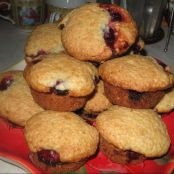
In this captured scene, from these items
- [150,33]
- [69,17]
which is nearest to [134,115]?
[69,17]

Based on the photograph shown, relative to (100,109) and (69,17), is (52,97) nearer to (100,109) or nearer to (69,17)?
(100,109)

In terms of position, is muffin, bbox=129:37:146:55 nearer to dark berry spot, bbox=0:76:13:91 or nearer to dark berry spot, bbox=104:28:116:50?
dark berry spot, bbox=104:28:116:50

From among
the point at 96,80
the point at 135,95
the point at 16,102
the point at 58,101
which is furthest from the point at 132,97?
the point at 16,102

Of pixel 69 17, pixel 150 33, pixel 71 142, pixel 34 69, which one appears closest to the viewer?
pixel 71 142

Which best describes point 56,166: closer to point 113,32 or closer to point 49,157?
point 49,157

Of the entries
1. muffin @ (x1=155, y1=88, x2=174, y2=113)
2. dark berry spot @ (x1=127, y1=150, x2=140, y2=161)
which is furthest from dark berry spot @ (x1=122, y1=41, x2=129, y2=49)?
dark berry spot @ (x1=127, y1=150, x2=140, y2=161)

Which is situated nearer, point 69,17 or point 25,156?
point 25,156

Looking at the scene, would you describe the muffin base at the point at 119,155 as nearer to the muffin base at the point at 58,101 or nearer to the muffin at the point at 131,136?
the muffin at the point at 131,136
